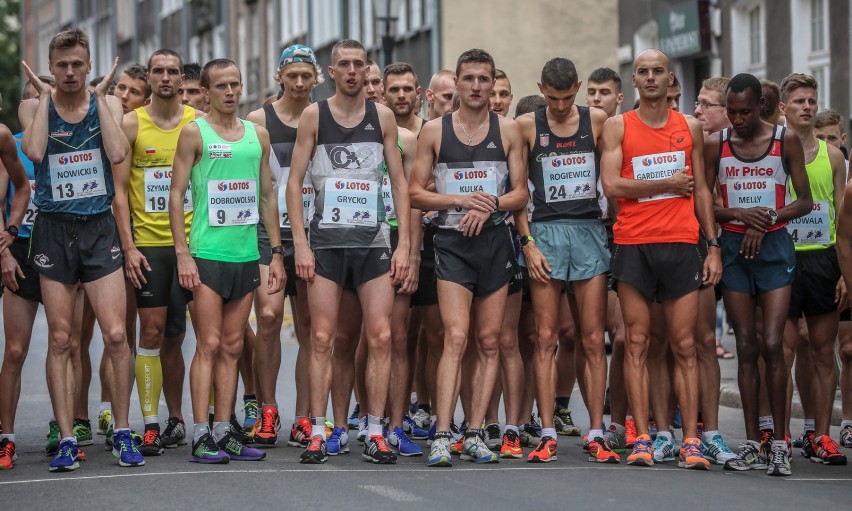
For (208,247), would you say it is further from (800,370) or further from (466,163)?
(800,370)

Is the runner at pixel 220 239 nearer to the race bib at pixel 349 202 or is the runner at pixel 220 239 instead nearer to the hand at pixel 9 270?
the race bib at pixel 349 202

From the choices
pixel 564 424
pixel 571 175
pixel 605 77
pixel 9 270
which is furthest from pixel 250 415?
pixel 605 77

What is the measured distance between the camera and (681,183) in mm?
9711

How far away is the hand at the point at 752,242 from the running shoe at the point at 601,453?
1.41 metres

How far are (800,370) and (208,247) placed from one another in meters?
4.02

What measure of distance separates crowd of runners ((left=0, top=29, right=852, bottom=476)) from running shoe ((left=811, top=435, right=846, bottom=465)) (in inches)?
1.2

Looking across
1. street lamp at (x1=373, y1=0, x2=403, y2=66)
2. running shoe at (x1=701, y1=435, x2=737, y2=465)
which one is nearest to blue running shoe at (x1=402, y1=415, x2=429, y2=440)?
running shoe at (x1=701, y1=435, x2=737, y2=465)

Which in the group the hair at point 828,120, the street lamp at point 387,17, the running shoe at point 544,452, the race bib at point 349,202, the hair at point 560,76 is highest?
the street lamp at point 387,17

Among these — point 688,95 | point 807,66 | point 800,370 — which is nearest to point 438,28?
point 688,95

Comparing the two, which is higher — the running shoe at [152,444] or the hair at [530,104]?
the hair at [530,104]

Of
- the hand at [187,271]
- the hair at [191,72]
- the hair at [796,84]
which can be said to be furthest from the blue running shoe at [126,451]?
the hair at [796,84]

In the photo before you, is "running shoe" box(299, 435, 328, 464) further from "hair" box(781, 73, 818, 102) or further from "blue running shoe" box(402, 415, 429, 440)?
"hair" box(781, 73, 818, 102)

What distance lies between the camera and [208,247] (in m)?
9.77

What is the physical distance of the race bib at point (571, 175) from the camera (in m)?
10.1
